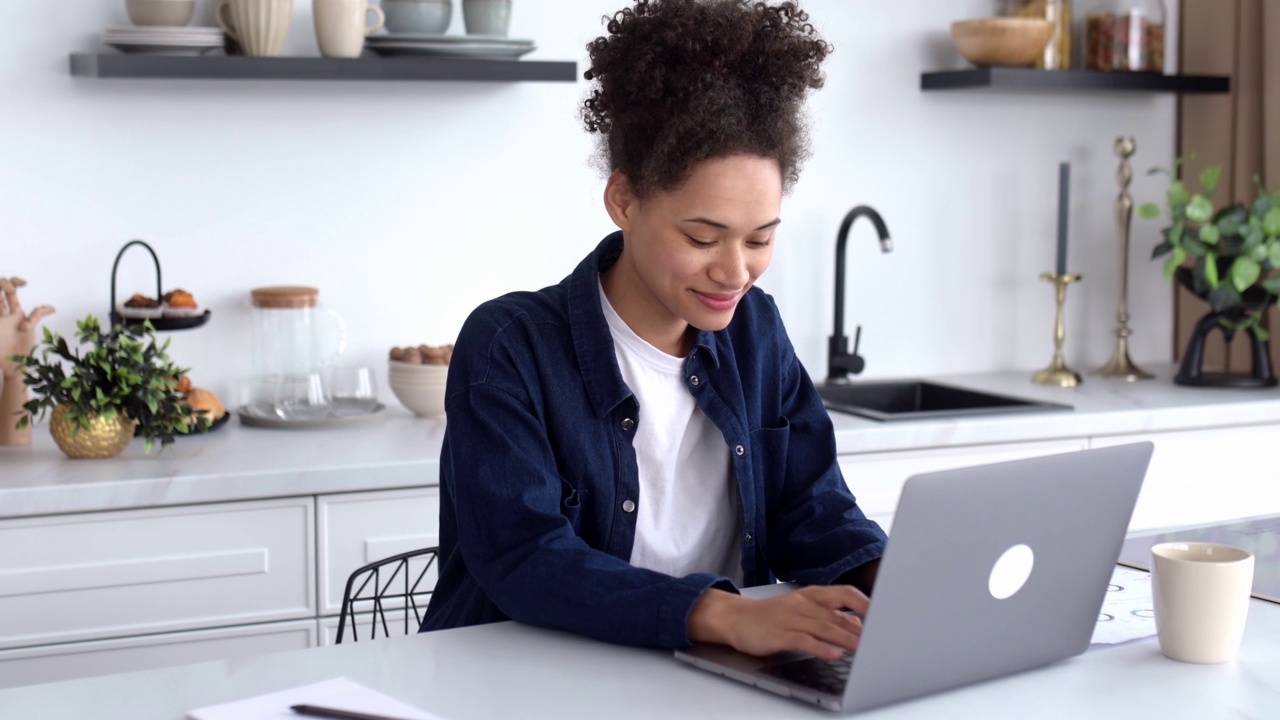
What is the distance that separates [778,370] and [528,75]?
124cm

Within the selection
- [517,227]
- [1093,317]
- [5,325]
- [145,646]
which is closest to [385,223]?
[517,227]

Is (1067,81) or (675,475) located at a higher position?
(1067,81)

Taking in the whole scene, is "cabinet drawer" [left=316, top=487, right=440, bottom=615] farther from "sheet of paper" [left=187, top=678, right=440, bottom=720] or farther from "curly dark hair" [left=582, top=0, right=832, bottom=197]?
"sheet of paper" [left=187, top=678, right=440, bottom=720]

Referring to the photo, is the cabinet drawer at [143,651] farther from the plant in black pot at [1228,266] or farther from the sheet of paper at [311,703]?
the plant in black pot at [1228,266]

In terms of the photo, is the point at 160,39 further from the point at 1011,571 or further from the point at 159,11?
the point at 1011,571

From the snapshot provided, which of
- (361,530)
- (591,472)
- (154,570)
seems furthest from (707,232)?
(154,570)

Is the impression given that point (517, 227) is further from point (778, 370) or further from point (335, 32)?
point (778, 370)

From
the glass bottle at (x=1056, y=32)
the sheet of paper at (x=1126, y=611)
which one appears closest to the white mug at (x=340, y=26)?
the glass bottle at (x=1056, y=32)

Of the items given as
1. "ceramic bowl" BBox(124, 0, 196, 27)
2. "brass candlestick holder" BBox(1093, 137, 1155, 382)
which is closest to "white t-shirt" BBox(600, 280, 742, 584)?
"ceramic bowl" BBox(124, 0, 196, 27)

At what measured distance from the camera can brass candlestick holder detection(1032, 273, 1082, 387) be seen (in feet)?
10.8

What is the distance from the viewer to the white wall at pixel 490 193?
2.74m

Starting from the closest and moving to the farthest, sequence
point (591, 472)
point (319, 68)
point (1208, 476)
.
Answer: point (591, 472) → point (319, 68) → point (1208, 476)

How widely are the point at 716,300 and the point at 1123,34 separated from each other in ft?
7.14

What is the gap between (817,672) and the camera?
1.25 meters
